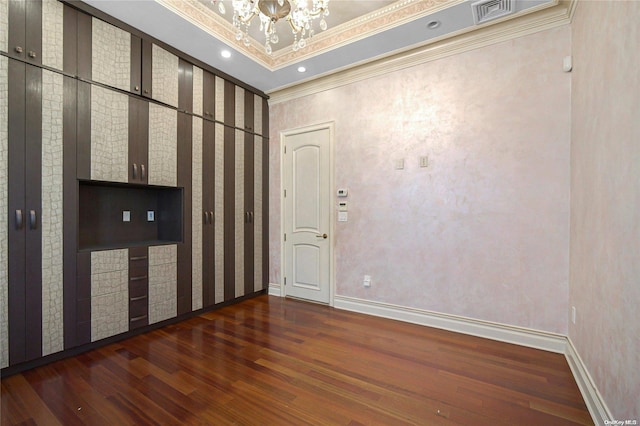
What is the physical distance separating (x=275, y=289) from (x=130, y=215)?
7.20 feet

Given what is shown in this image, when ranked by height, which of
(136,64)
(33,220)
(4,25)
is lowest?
(33,220)

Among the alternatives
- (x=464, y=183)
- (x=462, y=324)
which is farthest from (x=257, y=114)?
(x=462, y=324)

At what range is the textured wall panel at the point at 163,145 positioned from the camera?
3.05 metres

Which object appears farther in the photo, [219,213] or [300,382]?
[219,213]

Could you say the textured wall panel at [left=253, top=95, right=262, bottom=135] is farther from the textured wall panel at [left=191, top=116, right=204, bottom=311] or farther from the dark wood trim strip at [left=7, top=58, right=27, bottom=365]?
the dark wood trim strip at [left=7, top=58, right=27, bottom=365]

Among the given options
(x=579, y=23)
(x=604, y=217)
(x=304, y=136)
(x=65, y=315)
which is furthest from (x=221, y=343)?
(x=579, y=23)

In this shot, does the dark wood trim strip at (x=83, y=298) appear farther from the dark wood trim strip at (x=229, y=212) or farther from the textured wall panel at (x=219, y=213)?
the dark wood trim strip at (x=229, y=212)

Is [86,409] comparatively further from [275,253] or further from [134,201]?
[275,253]

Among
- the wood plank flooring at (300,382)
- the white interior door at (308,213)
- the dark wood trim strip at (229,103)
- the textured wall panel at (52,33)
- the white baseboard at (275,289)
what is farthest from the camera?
the white baseboard at (275,289)

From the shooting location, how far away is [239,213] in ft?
13.3

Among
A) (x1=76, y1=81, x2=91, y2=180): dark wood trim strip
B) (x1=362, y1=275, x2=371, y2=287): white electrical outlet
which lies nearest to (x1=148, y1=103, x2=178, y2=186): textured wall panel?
(x1=76, y1=81, x2=91, y2=180): dark wood trim strip

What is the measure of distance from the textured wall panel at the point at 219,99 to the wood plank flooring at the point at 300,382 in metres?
2.62

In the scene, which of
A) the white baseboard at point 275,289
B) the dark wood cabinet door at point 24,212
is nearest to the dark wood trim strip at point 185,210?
the dark wood cabinet door at point 24,212

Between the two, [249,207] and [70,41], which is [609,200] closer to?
[249,207]
